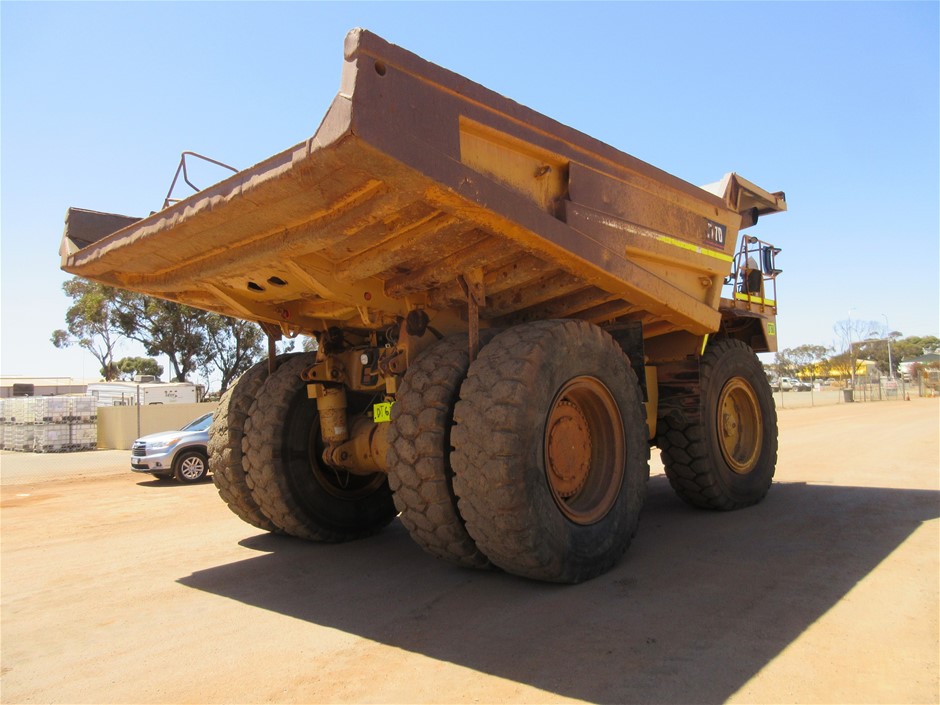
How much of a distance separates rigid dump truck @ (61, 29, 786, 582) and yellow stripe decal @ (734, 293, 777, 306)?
1.27 meters

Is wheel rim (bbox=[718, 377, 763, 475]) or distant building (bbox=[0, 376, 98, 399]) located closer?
wheel rim (bbox=[718, 377, 763, 475])

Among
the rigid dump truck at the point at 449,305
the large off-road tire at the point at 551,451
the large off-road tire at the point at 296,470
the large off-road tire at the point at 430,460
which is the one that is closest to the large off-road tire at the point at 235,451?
the rigid dump truck at the point at 449,305

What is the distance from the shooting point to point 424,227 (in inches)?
149

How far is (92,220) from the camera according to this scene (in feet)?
15.2

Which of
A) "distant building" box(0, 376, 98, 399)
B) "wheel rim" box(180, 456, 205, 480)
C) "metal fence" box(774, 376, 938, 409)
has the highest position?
"distant building" box(0, 376, 98, 399)

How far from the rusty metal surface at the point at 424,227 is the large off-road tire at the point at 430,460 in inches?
26.4

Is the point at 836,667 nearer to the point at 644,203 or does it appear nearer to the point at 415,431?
the point at 415,431

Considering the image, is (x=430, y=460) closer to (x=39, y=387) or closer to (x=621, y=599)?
(x=621, y=599)

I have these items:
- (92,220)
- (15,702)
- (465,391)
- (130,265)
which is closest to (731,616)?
(465,391)

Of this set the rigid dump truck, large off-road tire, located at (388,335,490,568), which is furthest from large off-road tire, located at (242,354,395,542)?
large off-road tire, located at (388,335,490,568)

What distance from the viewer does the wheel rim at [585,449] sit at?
14.6 feet

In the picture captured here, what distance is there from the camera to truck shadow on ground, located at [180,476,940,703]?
3.05 m

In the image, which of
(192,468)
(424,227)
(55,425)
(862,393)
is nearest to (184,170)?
(424,227)

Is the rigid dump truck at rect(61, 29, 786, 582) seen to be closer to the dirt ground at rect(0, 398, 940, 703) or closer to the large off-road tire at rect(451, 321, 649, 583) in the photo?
the large off-road tire at rect(451, 321, 649, 583)
